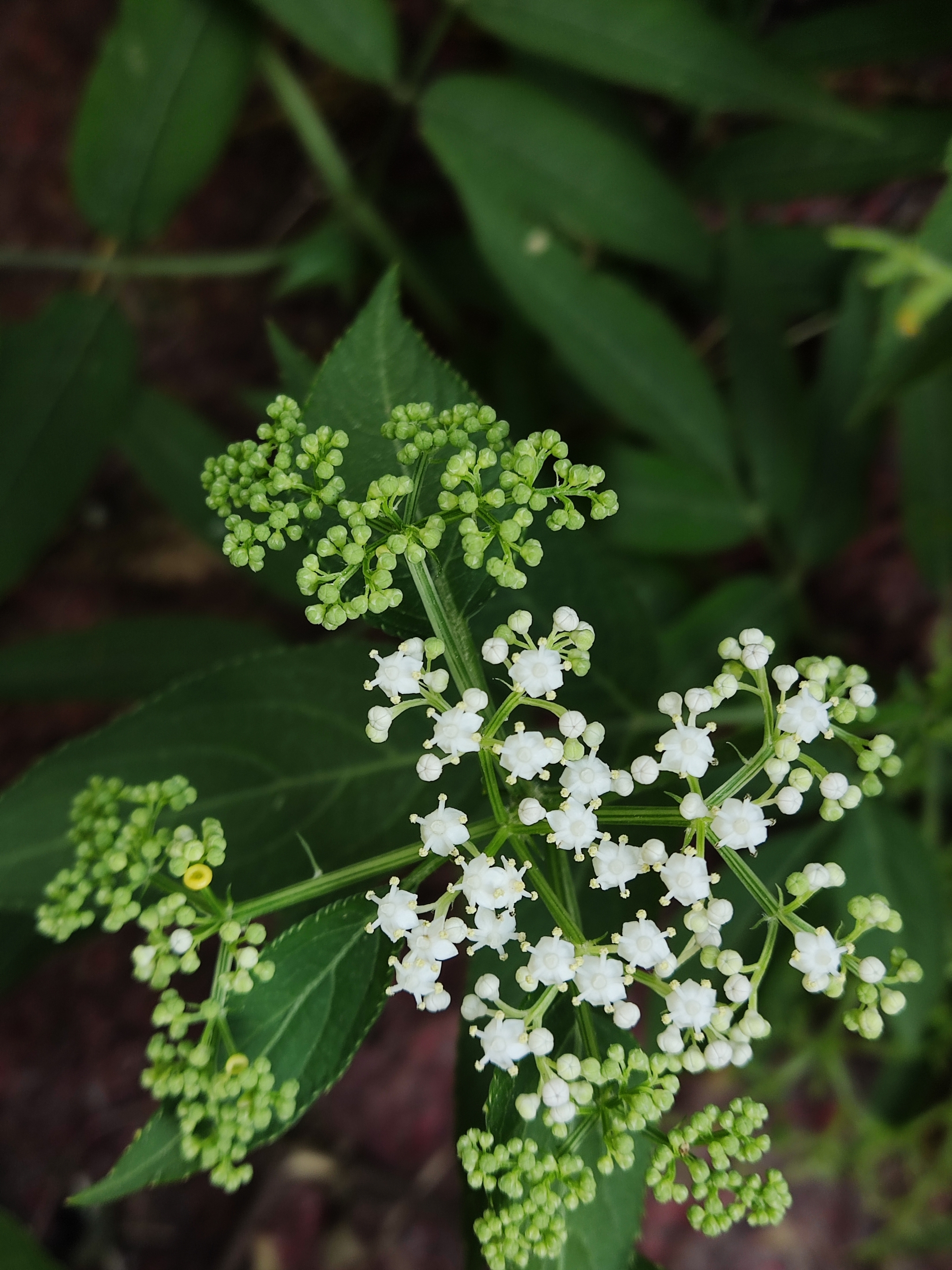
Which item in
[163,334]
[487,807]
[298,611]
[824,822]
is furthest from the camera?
[163,334]

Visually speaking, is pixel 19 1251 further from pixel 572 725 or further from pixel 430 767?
pixel 572 725

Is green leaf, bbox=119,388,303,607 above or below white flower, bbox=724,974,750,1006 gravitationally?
below

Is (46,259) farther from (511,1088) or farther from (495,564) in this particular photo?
(511,1088)

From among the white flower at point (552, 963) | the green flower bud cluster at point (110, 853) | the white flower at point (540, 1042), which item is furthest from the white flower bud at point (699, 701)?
the green flower bud cluster at point (110, 853)

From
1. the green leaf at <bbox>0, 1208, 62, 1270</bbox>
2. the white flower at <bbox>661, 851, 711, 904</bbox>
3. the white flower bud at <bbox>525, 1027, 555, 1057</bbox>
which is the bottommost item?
the green leaf at <bbox>0, 1208, 62, 1270</bbox>

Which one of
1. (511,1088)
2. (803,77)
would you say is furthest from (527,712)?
(803,77)

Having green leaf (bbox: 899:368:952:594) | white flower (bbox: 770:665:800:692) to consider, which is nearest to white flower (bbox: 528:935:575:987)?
white flower (bbox: 770:665:800:692)

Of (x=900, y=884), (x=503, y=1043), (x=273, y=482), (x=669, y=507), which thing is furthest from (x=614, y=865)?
(x=669, y=507)

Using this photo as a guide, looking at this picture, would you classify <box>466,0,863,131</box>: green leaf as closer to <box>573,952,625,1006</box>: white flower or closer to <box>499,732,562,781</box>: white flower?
<box>499,732,562,781</box>: white flower
